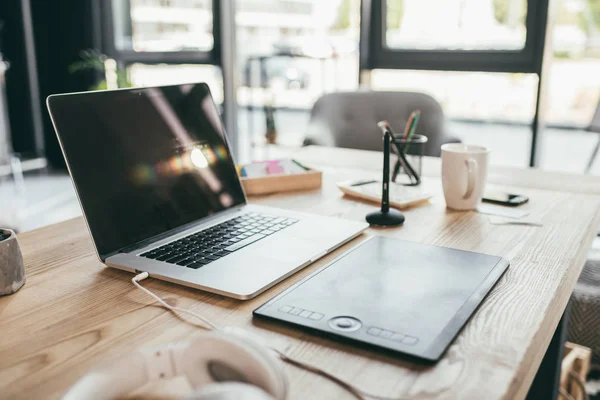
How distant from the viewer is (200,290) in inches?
27.7

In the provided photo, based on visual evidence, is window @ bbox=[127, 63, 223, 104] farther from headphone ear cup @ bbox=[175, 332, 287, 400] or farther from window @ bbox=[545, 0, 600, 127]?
headphone ear cup @ bbox=[175, 332, 287, 400]

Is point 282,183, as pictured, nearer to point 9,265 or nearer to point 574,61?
point 9,265

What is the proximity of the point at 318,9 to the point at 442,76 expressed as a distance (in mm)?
885

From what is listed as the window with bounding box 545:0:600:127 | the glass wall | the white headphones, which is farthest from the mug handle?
the glass wall

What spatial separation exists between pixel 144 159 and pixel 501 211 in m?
0.66

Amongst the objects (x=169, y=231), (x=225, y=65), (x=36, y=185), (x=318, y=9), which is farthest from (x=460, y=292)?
(x=36, y=185)

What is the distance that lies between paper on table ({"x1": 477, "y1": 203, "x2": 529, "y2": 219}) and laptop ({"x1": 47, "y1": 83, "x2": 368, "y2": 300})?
290mm

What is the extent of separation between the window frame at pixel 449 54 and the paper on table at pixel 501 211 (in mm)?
1875

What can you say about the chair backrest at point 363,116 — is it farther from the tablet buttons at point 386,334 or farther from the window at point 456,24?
the tablet buttons at point 386,334

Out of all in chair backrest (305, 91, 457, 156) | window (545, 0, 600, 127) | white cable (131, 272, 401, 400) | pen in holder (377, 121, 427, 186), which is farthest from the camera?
window (545, 0, 600, 127)

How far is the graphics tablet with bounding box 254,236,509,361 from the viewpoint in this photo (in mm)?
565

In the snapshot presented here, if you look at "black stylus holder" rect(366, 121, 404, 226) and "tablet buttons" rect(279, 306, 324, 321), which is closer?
"tablet buttons" rect(279, 306, 324, 321)

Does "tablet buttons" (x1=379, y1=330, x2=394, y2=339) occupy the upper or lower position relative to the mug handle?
lower

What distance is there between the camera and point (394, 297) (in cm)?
65
